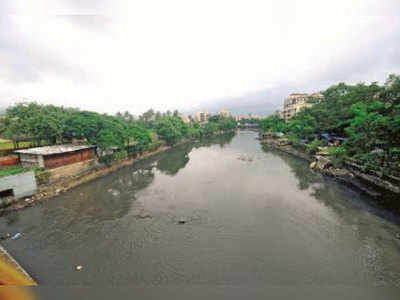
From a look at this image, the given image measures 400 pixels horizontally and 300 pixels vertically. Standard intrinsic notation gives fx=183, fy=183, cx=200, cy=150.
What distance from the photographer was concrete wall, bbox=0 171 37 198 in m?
9.64

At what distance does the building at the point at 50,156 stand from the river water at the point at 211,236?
10.1 feet


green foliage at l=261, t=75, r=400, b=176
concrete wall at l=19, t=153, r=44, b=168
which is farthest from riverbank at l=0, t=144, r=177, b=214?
green foliage at l=261, t=75, r=400, b=176

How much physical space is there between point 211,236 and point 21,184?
11.0m

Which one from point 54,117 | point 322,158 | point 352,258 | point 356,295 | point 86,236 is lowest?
point 352,258

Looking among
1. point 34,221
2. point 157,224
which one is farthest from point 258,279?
point 34,221

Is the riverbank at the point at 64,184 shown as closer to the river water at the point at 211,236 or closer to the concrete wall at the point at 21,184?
the concrete wall at the point at 21,184

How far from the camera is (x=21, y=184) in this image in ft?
33.7

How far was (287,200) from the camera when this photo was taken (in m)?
10.5

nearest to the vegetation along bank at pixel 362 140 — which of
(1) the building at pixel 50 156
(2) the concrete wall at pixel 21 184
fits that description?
(2) the concrete wall at pixel 21 184

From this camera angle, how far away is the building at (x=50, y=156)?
1282 cm

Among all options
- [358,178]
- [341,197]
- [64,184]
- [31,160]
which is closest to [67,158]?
[31,160]

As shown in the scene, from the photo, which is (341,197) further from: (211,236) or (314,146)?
(314,146)

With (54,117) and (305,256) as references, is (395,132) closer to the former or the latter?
(305,256)

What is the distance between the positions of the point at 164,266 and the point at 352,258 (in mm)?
6310
